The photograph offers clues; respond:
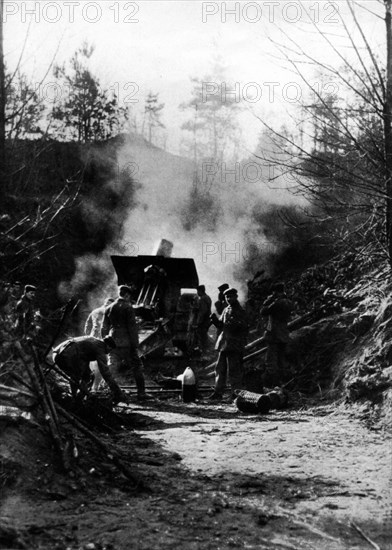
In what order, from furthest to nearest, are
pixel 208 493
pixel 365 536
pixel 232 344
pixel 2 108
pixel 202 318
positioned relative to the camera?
1. pixel 202 318
2. pixel 232 344
3. pixel 2 108
4. pixel 208 493
5. pixel 365 536

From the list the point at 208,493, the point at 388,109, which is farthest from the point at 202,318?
the point at 208,493

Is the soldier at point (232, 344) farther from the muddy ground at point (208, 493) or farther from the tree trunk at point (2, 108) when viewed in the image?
the tree trunk at point (2, 108)

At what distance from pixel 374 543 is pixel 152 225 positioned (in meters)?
31.8

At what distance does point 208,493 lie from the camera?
5988 millimetres

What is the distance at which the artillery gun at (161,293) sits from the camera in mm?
16562

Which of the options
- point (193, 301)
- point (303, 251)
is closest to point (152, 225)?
point (303, 251)

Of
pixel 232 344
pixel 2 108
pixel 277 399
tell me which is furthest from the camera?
pixel 232 344

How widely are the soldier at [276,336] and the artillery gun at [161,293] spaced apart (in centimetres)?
390

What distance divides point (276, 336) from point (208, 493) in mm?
6721

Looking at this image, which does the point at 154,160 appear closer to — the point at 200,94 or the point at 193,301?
the point at 200,94

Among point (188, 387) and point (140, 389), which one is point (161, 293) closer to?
point (140, 389)

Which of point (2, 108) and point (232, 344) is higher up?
point (2, 108)

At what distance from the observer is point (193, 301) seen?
17.2 metres

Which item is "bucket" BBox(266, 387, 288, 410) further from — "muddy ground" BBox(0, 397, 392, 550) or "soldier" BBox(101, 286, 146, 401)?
"soldier" BBox(101, 286, 146, 401)
